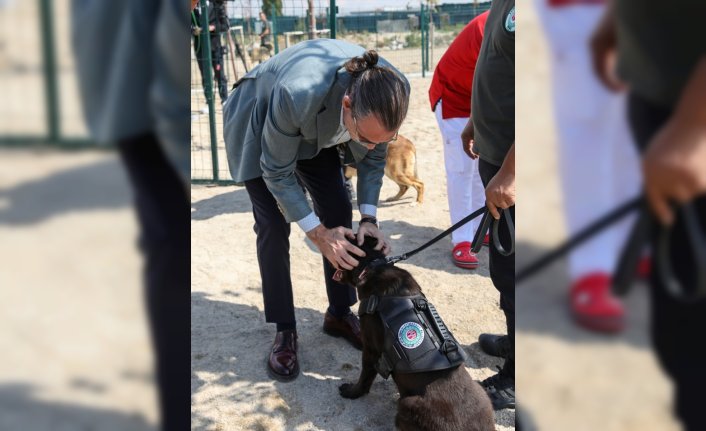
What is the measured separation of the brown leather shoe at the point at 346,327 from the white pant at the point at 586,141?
299 cm

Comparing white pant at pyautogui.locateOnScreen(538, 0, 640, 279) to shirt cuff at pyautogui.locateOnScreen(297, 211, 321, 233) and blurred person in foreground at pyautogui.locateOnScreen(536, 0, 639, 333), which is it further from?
shirt cuff at pyautogui.locateOnScreen(297, 211, 321, 233)

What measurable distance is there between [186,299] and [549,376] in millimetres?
434

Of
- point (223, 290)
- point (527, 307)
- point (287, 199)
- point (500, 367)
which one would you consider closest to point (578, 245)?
point (527, 307)

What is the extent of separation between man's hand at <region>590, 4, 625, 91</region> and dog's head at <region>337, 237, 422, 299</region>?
2.28m

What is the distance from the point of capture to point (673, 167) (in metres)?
0.56

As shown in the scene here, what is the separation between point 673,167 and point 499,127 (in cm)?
192

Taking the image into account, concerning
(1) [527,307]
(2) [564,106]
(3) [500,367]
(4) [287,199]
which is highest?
(2) [564,106]

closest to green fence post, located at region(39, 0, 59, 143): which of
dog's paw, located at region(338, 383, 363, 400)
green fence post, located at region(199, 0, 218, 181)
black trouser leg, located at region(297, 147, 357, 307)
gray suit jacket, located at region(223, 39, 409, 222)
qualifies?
gray suit jacket, located at region(223, 39, 409, 222)

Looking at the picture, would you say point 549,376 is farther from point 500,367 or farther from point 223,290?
point 223,290

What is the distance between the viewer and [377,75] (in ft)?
7.84

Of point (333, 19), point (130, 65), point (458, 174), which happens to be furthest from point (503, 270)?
point (333, 19)

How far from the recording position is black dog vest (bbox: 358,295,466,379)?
2.52 meters

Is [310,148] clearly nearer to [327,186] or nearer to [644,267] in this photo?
[327,186]

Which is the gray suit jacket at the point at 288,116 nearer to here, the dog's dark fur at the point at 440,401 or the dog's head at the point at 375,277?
the dog's head at the point at 375,277
